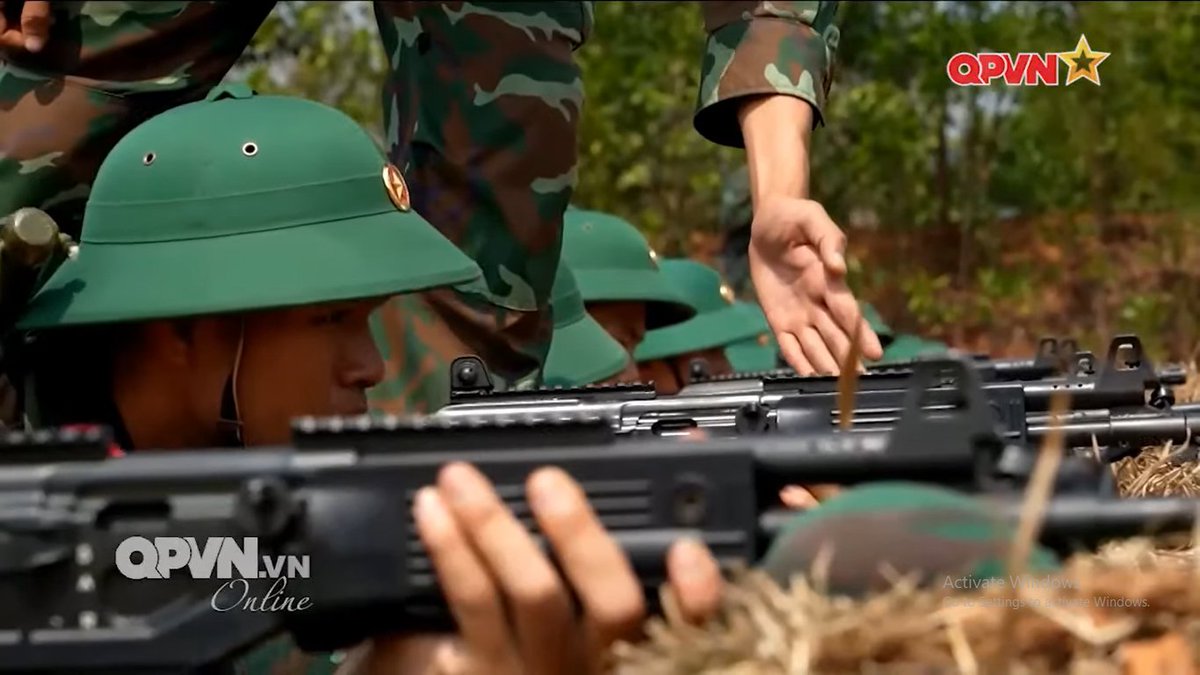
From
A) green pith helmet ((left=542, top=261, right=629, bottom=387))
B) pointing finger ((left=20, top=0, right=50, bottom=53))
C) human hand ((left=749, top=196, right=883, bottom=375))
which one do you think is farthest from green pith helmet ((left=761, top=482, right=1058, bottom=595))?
green pith helmet ((left=542, top=261, right=629, bottom=387))

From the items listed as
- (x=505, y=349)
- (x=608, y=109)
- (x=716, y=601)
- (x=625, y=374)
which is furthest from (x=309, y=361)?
(x=608, y=109)

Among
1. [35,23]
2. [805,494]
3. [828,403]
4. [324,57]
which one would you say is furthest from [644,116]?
[805,494]

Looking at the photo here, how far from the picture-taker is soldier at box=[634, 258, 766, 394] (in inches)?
204

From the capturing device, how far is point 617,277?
14.5 ft

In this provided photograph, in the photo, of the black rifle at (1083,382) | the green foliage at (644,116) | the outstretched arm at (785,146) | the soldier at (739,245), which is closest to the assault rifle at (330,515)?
the outstretched arm at (785,146)

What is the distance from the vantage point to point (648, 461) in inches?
48.4

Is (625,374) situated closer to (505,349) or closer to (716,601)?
(505,349)

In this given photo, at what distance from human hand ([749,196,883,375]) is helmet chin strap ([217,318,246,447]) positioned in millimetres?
828

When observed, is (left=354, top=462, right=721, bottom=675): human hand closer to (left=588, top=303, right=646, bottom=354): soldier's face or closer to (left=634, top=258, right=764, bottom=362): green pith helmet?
(left=588, top=303, right=646, bottom=354): soldier's face

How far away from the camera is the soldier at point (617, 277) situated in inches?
172

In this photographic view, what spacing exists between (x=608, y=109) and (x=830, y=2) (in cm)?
617

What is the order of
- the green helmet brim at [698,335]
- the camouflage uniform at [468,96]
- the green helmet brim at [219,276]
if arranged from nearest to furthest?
1. the green helmet brim at [219,276]
2. the camouflage uniform at [468,96]
3. the green helmet brim at [698,335]

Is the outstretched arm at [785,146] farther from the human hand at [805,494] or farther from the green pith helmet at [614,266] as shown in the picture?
the green pith helmet at [614,266]

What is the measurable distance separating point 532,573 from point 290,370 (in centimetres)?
83
